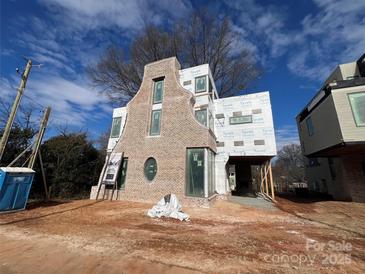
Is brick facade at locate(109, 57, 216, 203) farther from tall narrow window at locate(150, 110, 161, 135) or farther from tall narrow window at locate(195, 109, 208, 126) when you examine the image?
tall narrow window at locate(195, 109, 208, 126)

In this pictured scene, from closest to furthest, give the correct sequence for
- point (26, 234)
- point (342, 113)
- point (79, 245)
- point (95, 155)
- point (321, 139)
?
1. point (79, 245)
2. point (26, 234)
3. point (342, 113)
4. point (321, 139)
5. point (95, 155)

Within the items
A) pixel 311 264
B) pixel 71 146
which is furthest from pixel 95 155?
pixel 311 264

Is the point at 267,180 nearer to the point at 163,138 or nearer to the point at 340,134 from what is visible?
the point at 340,134

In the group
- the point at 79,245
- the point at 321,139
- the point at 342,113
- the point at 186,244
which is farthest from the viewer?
the point at 321,139

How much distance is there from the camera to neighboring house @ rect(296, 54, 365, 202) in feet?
30.5

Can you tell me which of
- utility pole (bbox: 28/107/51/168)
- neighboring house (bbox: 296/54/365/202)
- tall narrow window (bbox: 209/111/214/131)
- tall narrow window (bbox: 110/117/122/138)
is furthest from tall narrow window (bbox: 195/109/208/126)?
utility pole (bbox: 28/107/51/168)

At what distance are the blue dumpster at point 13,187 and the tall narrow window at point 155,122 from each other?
6.92 metres

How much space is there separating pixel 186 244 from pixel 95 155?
14195 millimetres

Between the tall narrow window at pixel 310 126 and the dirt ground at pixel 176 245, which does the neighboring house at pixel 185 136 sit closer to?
the dirt ground at pixel 176 245

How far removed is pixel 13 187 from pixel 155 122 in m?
7.99

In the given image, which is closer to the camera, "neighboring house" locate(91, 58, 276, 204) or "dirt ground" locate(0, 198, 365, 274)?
"dirt ground" locate(0, 198, 365, 274)

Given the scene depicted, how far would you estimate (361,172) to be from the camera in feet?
38.0

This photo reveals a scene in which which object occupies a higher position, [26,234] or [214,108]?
[214,108]

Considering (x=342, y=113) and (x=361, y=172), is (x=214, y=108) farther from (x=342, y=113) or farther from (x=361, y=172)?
(x=361, y=172)
